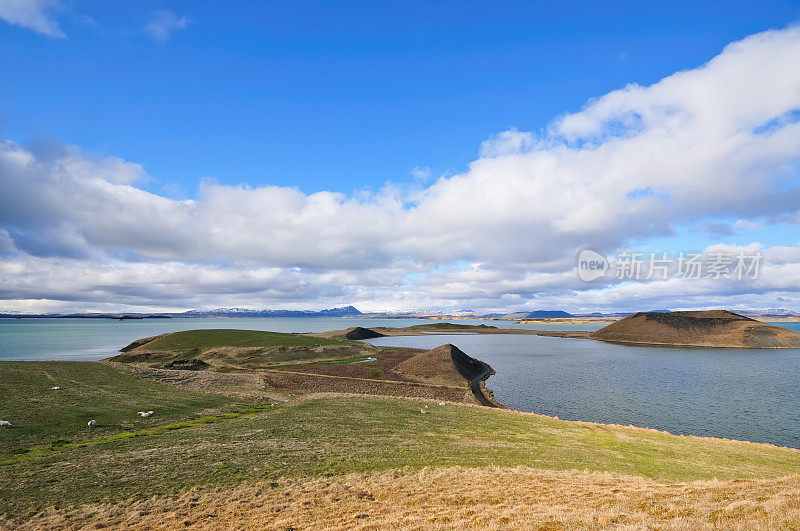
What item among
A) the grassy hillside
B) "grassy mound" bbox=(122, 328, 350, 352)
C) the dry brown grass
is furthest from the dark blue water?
"grassy mound" bbox=(122, 328, 350, 352)

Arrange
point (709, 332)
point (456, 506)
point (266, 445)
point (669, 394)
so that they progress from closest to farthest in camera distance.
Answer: point (456, 506), point (266, 445), point (669, 394), point (709, 332)

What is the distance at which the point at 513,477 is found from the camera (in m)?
21.4

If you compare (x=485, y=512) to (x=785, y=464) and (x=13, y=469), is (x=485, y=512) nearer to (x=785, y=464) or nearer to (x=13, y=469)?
(x=13, y=469)

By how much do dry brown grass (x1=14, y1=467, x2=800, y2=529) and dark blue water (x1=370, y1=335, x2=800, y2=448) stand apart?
32093 mm

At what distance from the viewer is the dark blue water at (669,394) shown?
44812 millimetres

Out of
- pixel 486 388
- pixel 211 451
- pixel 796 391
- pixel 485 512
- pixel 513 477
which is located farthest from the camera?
pixel 486 388

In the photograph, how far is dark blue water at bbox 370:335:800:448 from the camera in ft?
147

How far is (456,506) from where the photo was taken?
16.5 m

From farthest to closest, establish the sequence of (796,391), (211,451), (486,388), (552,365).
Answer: (552,365) → (486,388) → (796,391) → (211,451)

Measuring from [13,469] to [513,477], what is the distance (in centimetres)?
2885

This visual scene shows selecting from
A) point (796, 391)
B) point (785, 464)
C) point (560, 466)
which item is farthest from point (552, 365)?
point (560, 466)

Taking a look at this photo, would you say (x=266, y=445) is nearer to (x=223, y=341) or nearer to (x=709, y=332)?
(x=223, y=341)

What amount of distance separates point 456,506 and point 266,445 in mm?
16179

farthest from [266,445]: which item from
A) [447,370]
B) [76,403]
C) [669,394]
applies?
[669,394]
